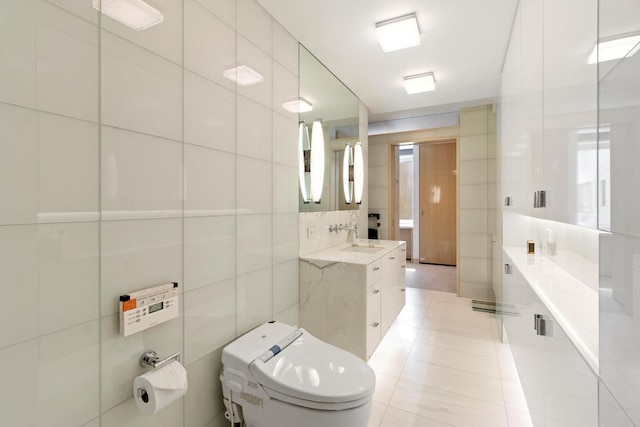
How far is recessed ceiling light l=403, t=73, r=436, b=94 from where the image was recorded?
2811 mm

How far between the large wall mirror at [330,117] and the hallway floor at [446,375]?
1435 millimetres

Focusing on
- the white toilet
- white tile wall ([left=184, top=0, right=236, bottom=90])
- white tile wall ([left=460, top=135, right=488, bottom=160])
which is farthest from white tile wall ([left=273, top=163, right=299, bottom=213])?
white tile wall ([left=460, top=135, right=488, bottom=160])

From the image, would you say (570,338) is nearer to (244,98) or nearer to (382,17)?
(244,98)

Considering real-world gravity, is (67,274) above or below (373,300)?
above

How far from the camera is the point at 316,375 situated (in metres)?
1.34

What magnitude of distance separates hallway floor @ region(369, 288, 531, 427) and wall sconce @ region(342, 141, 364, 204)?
4.88 ft

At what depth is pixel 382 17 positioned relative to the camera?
1938 mm

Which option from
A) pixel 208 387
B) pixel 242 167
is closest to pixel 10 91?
pixel 242 167

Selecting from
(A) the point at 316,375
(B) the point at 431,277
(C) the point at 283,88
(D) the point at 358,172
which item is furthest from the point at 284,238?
(B) the point at 431,277

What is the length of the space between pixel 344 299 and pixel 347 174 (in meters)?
1.48

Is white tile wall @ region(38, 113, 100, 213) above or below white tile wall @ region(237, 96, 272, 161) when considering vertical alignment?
below

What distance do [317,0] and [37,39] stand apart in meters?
1.47

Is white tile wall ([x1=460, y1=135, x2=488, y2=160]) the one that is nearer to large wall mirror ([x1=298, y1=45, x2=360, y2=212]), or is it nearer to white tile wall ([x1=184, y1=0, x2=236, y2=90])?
large wall mirror ([x1=298, y1=45, x2=360, y2=212])

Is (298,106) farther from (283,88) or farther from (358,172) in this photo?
(358,172)
